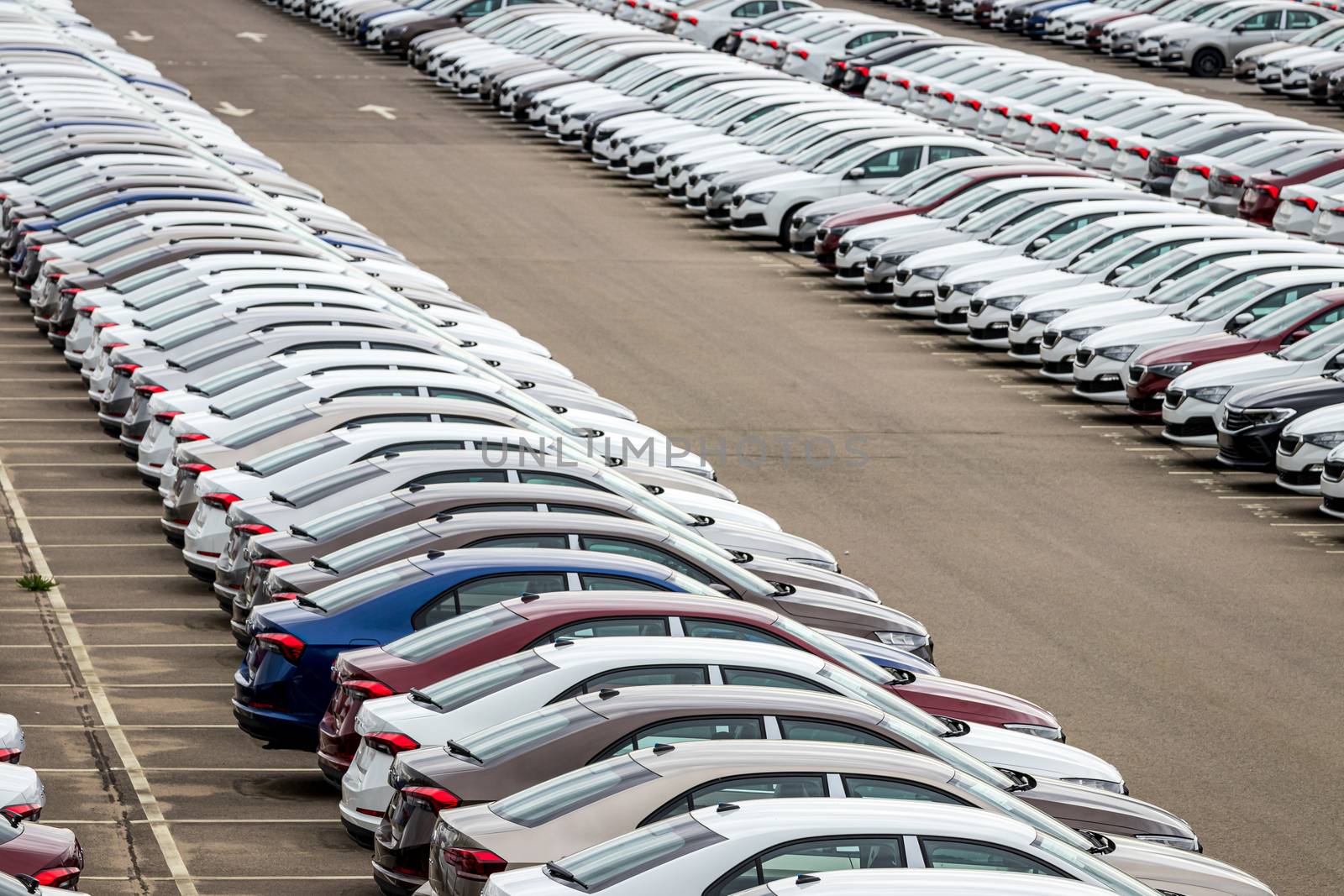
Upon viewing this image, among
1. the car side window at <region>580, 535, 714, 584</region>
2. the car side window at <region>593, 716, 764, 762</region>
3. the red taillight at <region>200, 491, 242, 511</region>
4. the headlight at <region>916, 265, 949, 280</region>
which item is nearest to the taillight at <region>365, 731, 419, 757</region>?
the car side window at <region>593, 716, 764, 762</region>

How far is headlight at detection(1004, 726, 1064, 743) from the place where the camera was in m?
13.7

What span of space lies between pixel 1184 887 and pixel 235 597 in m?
7.02

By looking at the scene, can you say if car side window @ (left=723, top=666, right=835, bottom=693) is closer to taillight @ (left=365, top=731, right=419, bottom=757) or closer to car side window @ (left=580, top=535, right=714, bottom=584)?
taillight @ (left=365, top=731, right=419, bottom=757)

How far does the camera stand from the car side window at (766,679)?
11.9m

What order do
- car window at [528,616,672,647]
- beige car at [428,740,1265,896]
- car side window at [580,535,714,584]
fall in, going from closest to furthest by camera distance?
beige car at [428,740,1265,896] → car window at [528,616,672,647] → car side window at [580,535,714,584]

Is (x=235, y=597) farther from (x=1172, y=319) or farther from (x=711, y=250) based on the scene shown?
(x=711, y=250)

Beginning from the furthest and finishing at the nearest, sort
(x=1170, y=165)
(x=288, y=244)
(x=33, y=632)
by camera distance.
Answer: (x=1170, y=165) → (x=288, y=244) → (x=33, y=632)

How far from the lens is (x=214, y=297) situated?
808 inches

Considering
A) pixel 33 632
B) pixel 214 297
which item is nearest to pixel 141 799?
pixel 33 632

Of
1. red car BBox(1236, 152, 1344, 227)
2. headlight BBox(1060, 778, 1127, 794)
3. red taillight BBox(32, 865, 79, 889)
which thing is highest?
red car BBox(1236, 152, 1344, 227)

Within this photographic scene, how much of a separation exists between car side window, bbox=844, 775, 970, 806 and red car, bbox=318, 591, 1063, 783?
8.27 ft

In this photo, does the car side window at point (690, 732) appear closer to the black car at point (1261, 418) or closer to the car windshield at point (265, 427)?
the car windshield at point (265, 427)

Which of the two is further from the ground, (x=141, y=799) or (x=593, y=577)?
(x=593, y=577)

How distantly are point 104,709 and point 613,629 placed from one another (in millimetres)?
3860
